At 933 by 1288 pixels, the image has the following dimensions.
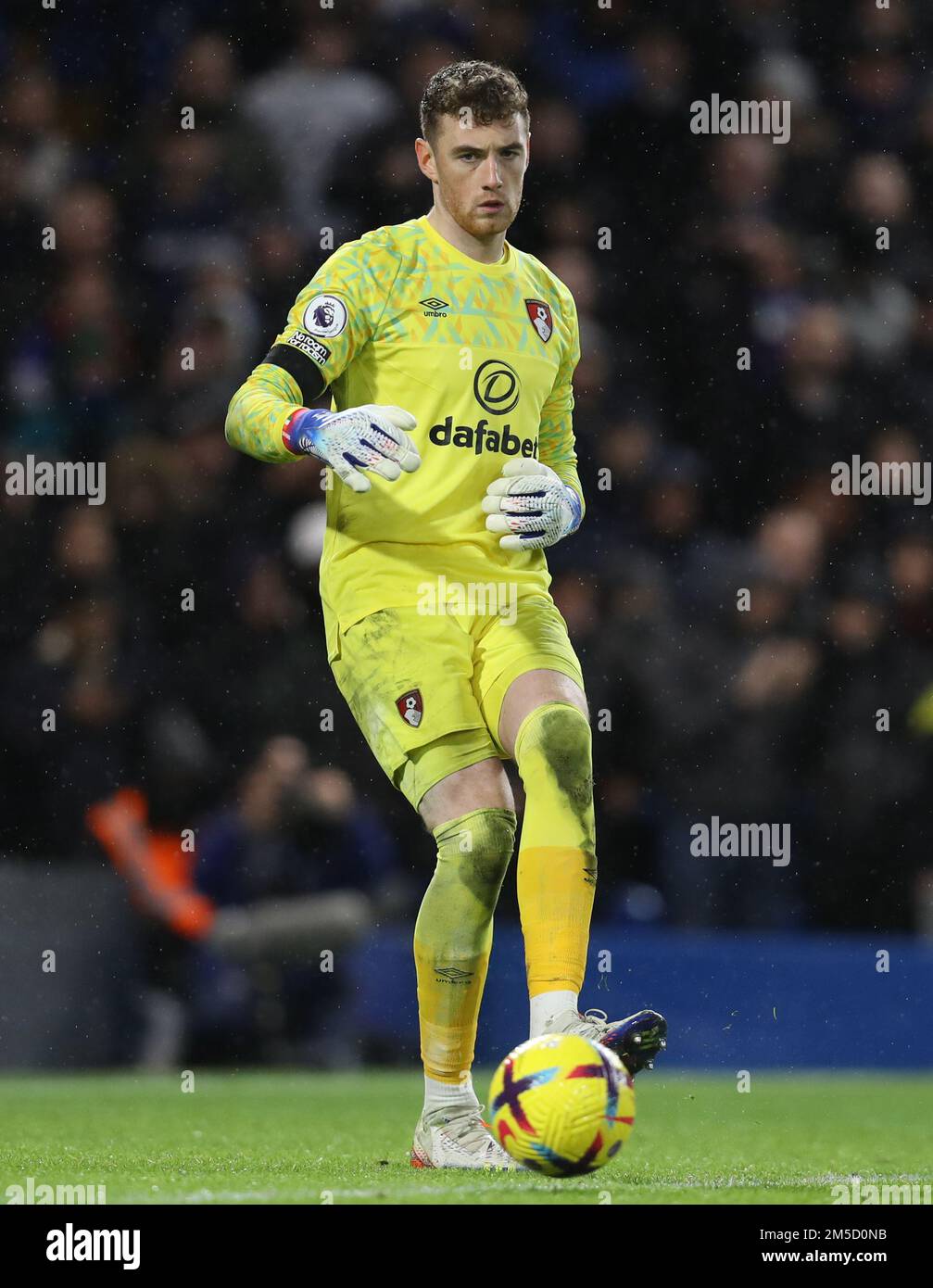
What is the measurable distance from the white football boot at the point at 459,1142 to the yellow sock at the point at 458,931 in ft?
0.29

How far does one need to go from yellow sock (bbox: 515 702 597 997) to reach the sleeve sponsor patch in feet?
3.47

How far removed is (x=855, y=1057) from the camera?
29.6 feet

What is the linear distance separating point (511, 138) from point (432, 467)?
2.71 feet

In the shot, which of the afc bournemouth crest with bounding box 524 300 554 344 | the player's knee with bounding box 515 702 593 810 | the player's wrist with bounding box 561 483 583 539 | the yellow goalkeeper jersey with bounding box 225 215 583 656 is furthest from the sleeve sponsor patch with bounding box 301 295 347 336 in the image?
the player's knee with bounding box 515 702 593 810

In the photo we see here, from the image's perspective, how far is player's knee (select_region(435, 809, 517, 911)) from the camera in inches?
187

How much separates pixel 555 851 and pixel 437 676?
1.71 feet

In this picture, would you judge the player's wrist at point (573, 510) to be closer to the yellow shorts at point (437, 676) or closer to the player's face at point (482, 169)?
the yellow shorts at point (437, 676)

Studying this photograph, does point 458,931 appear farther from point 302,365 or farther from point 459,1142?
point 302,365

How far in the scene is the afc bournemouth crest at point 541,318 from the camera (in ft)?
17.2

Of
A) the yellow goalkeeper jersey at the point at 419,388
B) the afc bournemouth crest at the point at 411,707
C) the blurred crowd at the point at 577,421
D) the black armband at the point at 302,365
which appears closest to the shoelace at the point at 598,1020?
the afc bournemouth crest at the point at 411,707

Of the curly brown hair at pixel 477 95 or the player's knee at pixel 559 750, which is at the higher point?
the curly brown hair at pixel 477 95

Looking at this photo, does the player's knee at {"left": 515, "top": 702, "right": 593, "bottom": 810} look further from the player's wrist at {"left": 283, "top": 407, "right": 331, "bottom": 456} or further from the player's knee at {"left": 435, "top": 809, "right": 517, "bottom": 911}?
the player's wrist at {"left": 283, "top": 407, "right": 331, "bottom": 456}

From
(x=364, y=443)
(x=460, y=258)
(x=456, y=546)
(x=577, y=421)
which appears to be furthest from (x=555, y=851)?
(x=577, y=421)

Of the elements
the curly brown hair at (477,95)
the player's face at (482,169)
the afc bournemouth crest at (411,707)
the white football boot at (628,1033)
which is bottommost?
the white football boot at (628,1033)
